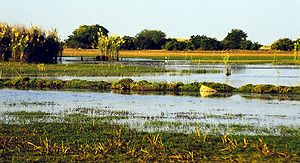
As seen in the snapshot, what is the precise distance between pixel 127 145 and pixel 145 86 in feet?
63.8

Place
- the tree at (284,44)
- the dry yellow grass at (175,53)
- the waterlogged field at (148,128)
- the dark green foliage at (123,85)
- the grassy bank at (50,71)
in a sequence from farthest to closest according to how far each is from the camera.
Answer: the tree at (284,44) → the dry yellow grass at (175,53) → the grassy bank at (50,71) → the dark green foliage at (123,85) → the waterlogged field at (148,128)

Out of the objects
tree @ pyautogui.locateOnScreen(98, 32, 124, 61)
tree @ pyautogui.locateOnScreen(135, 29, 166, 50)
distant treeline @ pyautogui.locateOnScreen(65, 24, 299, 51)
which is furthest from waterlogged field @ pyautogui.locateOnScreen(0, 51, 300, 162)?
tree @ pyautogui.locateOnScreen(135, 29, 166, 50)

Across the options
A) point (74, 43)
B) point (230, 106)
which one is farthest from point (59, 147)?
point (74, 43)

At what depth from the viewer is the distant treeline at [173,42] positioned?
375 feet

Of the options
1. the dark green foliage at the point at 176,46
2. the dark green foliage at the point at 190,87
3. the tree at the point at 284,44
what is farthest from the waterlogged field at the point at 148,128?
the dark green foliage at the point at 176,46

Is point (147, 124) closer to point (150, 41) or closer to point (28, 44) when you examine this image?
point (28, 44)

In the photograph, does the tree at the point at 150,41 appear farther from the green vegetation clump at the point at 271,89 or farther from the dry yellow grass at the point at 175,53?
the green vegetation clump at the point at 271,89

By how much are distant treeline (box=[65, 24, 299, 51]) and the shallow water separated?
74747 mm

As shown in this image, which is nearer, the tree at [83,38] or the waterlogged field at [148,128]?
the waterlogged field at [148,128]

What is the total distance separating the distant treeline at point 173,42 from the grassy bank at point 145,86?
221 feet

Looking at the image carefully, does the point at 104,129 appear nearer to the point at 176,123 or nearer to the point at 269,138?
the point at 176,123

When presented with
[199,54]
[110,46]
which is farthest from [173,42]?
[110,46]

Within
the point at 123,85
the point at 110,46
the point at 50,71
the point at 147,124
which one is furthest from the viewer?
the point at 110,46

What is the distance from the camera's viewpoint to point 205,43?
114125 mm
